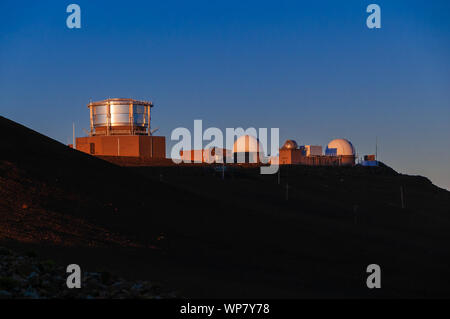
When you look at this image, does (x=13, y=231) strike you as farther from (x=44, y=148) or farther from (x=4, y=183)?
(x=44, y=148)

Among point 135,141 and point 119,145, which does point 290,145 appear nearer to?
point 135,141

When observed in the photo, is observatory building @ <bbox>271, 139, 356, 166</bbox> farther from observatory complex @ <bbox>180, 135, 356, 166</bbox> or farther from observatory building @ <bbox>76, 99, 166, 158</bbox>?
observatory building @ <bbox>76, 99, 166, 158</bbox>

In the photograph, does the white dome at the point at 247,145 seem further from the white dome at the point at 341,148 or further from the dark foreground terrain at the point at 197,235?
the dark foreground terrain at the point at 197,235

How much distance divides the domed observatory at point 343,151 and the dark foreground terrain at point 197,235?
35.8 meters

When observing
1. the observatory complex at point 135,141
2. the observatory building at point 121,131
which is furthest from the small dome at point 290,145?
the observatory building at point 121,131

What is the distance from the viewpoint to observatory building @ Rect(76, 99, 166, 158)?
53.6 metres

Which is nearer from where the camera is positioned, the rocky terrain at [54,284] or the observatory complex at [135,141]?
the rocky terrain at [54,284]

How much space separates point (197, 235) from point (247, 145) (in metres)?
41.2

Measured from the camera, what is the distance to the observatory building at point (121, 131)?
53.6m

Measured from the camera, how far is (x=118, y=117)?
2147 inches

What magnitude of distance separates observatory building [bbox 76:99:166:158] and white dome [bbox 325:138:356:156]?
23124mm

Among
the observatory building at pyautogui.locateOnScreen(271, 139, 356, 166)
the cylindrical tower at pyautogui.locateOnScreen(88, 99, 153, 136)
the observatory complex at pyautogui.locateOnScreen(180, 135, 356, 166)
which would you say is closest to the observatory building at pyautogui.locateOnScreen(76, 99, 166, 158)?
the cylindrical tower at pyautogui.locateOnScreen(88, 99, 153, 136)

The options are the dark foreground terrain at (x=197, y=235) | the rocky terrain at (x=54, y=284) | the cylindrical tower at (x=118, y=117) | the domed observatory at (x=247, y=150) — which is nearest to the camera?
the rocky terrain at (x=54, y=284)
